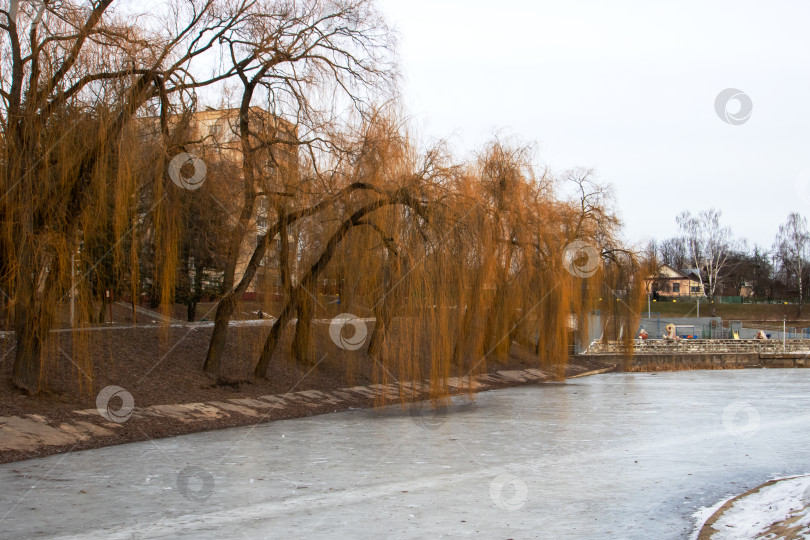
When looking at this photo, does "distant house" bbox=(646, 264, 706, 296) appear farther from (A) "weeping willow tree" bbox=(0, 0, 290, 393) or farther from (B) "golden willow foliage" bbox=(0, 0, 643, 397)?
→ (A) "weeping willow tree" bbox=(0, 0, 290, 393)

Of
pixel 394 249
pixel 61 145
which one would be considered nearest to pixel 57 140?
pixel 61 145

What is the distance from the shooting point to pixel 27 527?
27.6 ft

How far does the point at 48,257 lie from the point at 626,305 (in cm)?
2525

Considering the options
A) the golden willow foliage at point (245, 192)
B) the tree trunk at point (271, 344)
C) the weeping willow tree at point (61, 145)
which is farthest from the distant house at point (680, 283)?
the weeping willow tree at point (61, 145)

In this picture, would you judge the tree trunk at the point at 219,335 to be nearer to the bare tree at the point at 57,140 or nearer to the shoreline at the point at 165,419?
the shoreline at the point at 165,419

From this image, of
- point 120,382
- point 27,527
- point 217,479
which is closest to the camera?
point 27,527

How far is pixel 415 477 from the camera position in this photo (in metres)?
11.3

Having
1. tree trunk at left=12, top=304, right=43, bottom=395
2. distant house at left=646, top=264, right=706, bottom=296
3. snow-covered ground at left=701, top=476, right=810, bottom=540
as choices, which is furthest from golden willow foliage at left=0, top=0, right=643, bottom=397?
distant house at left=646, top=264, right=706, bottom=296

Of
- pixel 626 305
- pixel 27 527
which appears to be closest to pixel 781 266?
pixel 626 305

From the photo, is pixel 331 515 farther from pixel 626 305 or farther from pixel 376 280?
pixel 626 305

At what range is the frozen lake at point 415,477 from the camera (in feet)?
28.0

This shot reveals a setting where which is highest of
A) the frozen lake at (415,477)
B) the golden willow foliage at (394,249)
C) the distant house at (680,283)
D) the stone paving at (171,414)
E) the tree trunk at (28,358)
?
the distant house at (680,283)

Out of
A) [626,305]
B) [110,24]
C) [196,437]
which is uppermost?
[110,24]

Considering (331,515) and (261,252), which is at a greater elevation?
(261,252)
